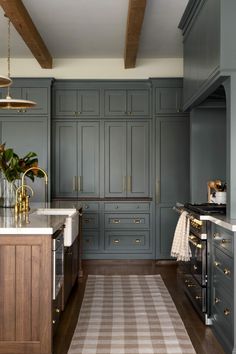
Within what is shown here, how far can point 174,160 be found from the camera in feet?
20.8

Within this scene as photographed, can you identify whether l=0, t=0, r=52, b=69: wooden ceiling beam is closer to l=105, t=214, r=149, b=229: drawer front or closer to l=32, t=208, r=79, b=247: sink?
l=32, t=208, r=79, b=247: sink

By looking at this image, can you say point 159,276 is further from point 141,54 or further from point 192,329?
point 141,54

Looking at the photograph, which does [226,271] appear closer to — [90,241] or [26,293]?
[26,293]

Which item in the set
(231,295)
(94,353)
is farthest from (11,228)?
(231,295)

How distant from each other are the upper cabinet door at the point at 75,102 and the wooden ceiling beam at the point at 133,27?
2.27 ft

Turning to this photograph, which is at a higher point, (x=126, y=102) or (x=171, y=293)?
(x=126, y=102)

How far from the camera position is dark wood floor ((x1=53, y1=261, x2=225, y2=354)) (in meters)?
3.29

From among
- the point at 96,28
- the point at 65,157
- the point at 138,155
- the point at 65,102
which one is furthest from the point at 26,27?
the point at 138,155

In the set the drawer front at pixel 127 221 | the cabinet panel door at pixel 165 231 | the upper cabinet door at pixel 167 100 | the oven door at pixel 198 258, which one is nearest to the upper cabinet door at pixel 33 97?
the upper cabinet door at pixel 167 100

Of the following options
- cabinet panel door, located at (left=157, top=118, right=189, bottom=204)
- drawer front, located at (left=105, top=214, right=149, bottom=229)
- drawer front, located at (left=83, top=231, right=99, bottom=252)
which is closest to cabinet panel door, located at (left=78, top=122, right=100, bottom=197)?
drawer front, located at (left=105, top=214, right=149, bottom=229)

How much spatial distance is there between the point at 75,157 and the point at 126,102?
1055 mm

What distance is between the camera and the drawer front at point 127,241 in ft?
20.9

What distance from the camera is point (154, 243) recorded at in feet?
20.8

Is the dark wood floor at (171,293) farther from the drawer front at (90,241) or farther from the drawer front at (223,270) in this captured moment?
the drawer front at (223,270)
